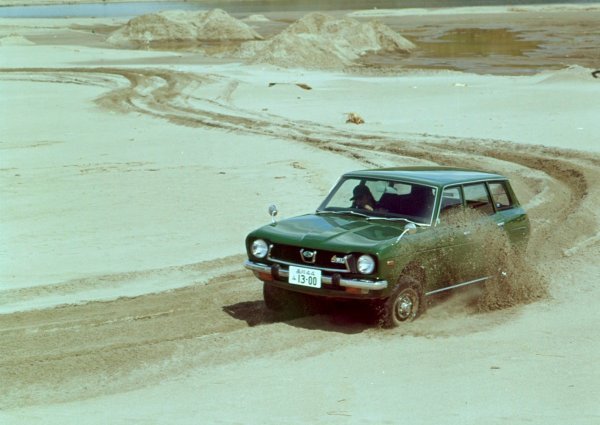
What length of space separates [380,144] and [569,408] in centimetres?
1572

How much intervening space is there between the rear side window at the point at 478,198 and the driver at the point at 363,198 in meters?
1.04

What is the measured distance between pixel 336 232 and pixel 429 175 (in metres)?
1.63

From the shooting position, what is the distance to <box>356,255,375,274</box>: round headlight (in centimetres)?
870

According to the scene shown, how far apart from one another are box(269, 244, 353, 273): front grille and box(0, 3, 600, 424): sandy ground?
25.3 inches

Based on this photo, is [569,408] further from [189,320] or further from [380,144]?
[380,144]

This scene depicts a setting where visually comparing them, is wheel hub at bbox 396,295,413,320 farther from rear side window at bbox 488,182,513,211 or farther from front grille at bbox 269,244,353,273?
rear side window at bbox 488,182,513,211

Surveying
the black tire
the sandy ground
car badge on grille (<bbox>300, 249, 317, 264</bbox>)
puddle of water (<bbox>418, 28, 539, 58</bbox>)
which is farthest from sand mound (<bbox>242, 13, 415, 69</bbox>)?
car badge on grille (<bbox>300, 249, 317, 264</bbox>)

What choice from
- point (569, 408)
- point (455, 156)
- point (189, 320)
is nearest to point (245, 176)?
point (455, 156)

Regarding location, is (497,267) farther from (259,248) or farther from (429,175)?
(259,248)

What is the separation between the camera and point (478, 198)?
414 inches

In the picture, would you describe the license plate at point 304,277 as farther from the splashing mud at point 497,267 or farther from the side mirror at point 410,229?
the splashing mud at point 497,267

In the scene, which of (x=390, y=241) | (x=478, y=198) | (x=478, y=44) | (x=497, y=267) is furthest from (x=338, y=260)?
(x=478, y=44)

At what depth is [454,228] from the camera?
32.1 ft

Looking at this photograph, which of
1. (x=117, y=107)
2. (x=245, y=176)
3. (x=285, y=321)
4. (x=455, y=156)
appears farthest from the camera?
(x=117, y=107)
